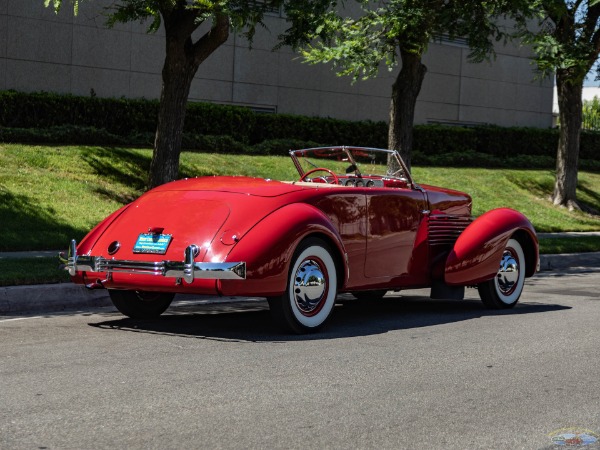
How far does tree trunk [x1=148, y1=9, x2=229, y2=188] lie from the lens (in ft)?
49.6

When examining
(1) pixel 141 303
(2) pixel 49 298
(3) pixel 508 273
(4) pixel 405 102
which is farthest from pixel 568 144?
(1) pixel 141 303

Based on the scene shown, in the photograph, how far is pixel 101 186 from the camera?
17.3 metres

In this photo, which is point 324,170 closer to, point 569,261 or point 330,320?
point 330,320

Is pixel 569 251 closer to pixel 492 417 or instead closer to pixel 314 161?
pixel 314 161

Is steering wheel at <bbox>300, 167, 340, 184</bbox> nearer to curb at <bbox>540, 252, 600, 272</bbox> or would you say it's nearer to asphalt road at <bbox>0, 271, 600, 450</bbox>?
asphalt road at <bbox>0, 271, 600, 450</bbox>

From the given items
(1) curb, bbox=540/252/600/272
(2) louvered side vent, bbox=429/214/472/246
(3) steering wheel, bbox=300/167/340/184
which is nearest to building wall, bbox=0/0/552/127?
(1) curb, bbox=540/252/600/272

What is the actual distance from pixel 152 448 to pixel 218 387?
134 centimetres

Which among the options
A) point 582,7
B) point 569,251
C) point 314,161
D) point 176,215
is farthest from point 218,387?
point 582,7

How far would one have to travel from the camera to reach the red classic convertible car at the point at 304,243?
7.47m

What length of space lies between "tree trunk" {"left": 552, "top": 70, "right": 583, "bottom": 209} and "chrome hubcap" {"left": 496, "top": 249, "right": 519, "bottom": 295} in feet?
48.8

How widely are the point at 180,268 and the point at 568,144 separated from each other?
18.6 meters

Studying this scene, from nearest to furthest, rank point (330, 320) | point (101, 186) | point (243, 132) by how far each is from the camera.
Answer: point (330, 320)
point (101, 186)
point (243, 132)

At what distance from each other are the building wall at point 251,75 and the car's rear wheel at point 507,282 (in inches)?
473

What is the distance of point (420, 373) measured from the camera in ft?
21.2
